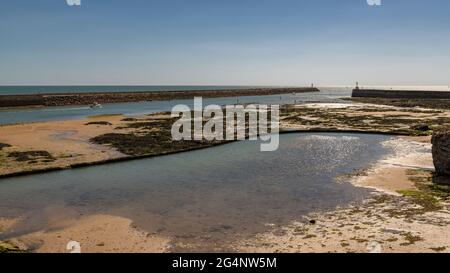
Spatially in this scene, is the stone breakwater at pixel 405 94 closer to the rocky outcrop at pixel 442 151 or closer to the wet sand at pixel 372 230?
the rocky outcrop at pixel 442 151

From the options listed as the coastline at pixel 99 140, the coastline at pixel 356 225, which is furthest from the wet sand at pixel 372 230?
the coastline at pixel 99 140

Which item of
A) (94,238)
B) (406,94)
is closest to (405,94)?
(406,94)

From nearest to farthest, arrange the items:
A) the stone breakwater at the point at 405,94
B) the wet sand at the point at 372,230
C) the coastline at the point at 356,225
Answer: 1. the wet sand at the point at 372,230
2. the coastline at the point at 356,225
3. the stone breakwater at the point at 405,94

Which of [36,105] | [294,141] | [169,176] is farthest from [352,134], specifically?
[36,105]

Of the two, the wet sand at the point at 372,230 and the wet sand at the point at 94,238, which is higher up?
the wet sand at the point at 372,230

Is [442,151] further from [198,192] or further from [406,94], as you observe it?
[406,94]

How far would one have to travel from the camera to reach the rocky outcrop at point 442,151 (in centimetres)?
1902

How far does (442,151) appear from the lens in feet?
63.0

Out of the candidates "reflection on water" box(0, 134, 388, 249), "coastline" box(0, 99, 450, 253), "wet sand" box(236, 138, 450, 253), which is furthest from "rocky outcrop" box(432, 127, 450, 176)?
"reflection on water" box(0, 134, 388, 249)

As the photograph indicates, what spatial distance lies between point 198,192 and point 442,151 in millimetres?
12113

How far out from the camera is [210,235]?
512 inches

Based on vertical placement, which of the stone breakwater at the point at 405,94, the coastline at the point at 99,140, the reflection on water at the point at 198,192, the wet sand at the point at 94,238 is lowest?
the wet sand at the point at 94,238

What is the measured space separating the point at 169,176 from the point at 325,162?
10.0 m

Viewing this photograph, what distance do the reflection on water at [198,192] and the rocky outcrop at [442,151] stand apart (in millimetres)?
4533
